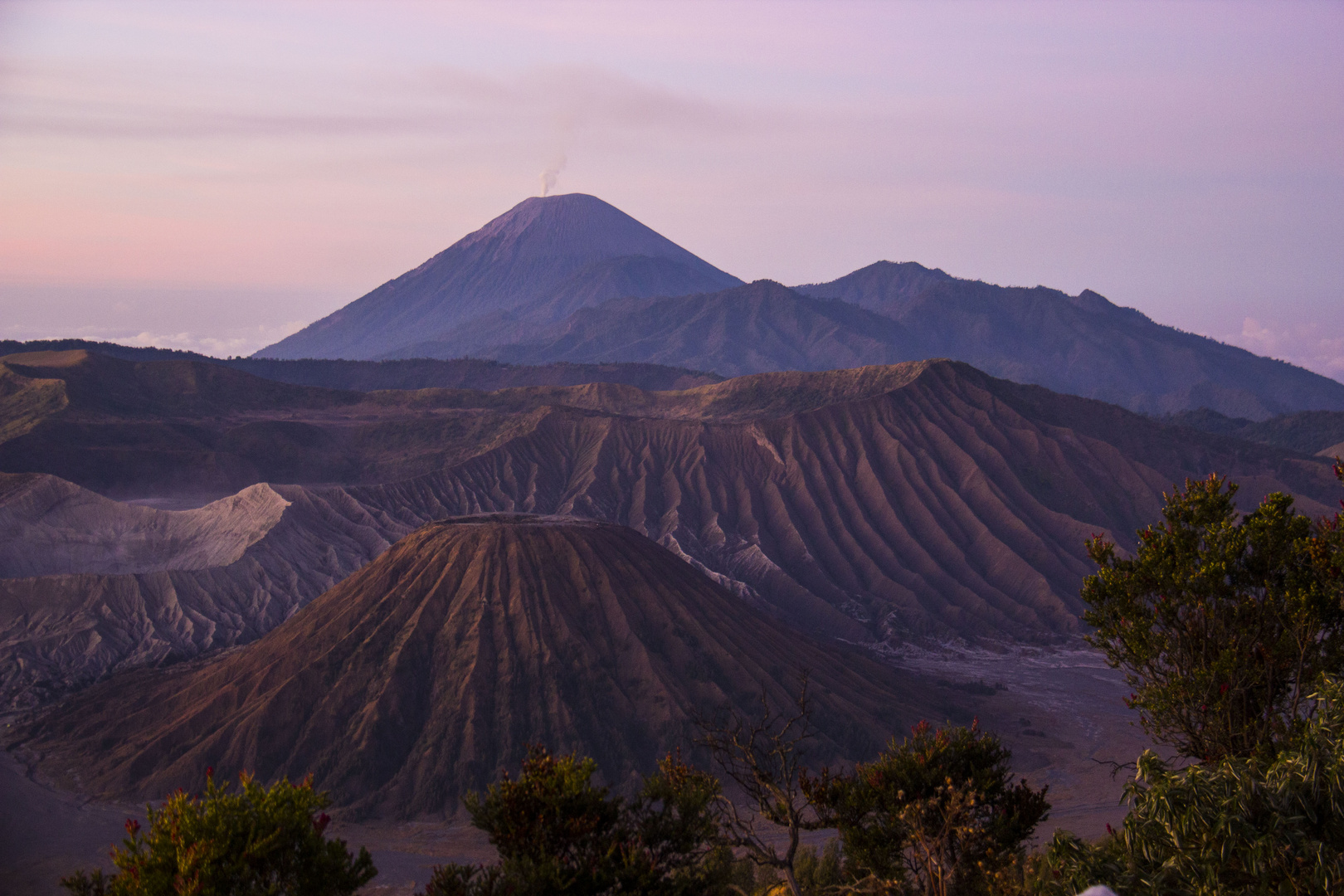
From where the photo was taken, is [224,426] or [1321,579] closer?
[1321,579]

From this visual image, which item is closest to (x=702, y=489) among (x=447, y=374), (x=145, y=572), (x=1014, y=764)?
(x=145, y=572)

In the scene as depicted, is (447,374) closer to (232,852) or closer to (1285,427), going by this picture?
(1285,427)

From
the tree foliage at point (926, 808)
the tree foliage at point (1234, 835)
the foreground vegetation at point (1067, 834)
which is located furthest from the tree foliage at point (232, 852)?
the tree foliage at point (1234, 835)

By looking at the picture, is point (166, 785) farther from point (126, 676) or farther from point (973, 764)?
point (973, 764)

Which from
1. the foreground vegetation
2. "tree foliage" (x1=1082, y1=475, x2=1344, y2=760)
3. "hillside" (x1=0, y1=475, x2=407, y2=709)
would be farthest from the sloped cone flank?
"tree foliage" (x1=1082, y1=475, x2=1344, y2=760)

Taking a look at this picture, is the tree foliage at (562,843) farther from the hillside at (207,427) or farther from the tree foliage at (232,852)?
the hillside at (207,427)

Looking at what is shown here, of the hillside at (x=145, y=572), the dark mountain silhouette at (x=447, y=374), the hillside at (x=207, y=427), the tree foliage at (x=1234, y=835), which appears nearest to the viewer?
the tree foliage at (x=1234, y=835)

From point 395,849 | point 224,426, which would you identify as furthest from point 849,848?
point 224,426

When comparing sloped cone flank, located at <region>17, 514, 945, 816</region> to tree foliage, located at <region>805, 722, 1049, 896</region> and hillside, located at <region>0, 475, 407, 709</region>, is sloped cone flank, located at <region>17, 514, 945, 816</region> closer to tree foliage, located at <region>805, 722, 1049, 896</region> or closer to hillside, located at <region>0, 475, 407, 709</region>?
hillside, located at <region>0, 475, 407, 709</region>
